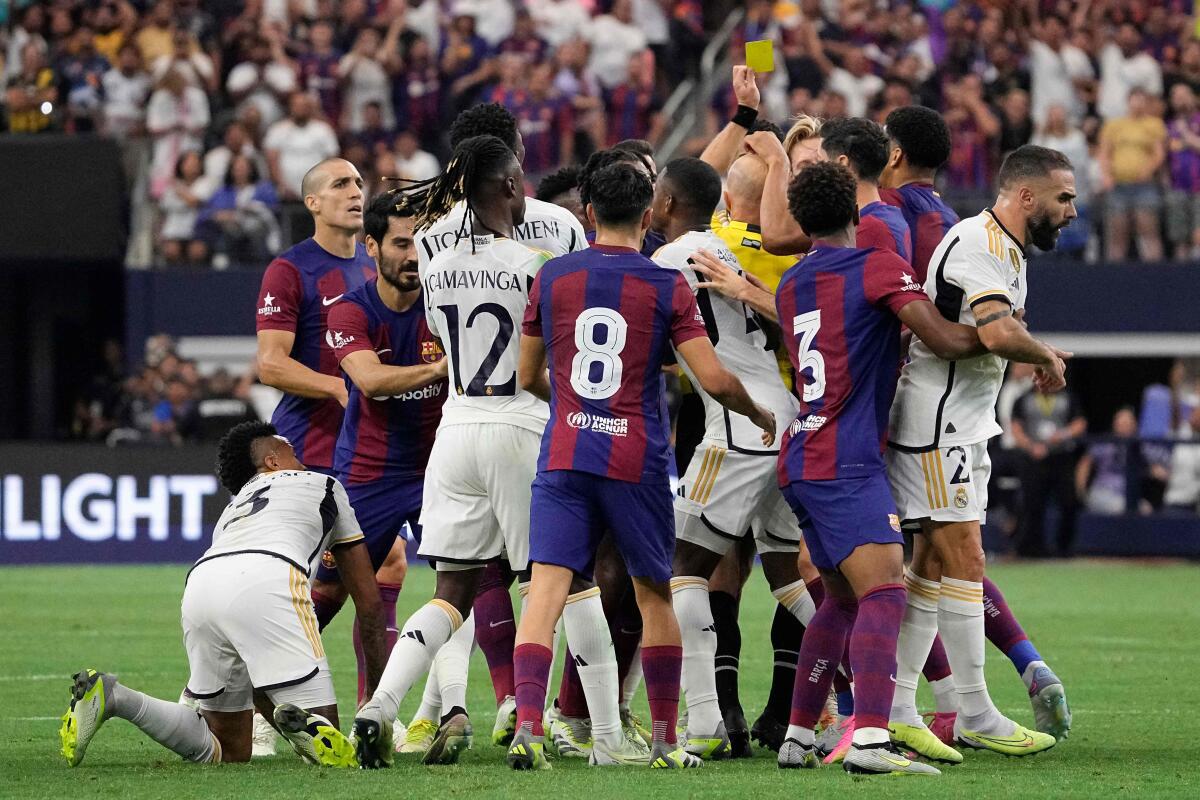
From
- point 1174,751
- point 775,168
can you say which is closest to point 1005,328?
point 775,168

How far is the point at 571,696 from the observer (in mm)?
7801

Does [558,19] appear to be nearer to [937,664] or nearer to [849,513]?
[937,664]

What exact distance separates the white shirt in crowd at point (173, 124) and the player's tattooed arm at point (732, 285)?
47.8ft

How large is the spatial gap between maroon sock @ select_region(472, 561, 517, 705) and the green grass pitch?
0.28 metres

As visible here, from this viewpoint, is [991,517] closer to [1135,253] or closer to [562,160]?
[1135,253]

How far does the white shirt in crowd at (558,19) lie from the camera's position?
22.6 m

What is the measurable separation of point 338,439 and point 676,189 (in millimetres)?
1886

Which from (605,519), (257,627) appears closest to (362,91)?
(257,627)

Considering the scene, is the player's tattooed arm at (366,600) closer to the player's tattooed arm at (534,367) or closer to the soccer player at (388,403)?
the soccer player at (388,403)

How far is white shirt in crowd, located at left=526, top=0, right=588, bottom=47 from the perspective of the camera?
2261 centimetres

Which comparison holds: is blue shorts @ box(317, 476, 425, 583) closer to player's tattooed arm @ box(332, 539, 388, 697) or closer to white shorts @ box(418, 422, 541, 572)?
player's tattooed arm @ box(332, 539, 388, 697)

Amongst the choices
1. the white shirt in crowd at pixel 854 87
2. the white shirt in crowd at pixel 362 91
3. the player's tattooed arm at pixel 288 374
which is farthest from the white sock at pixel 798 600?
the white shirt in crowd at pixel 362 91

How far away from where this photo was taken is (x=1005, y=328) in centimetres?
702

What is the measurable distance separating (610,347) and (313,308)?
225 cm
